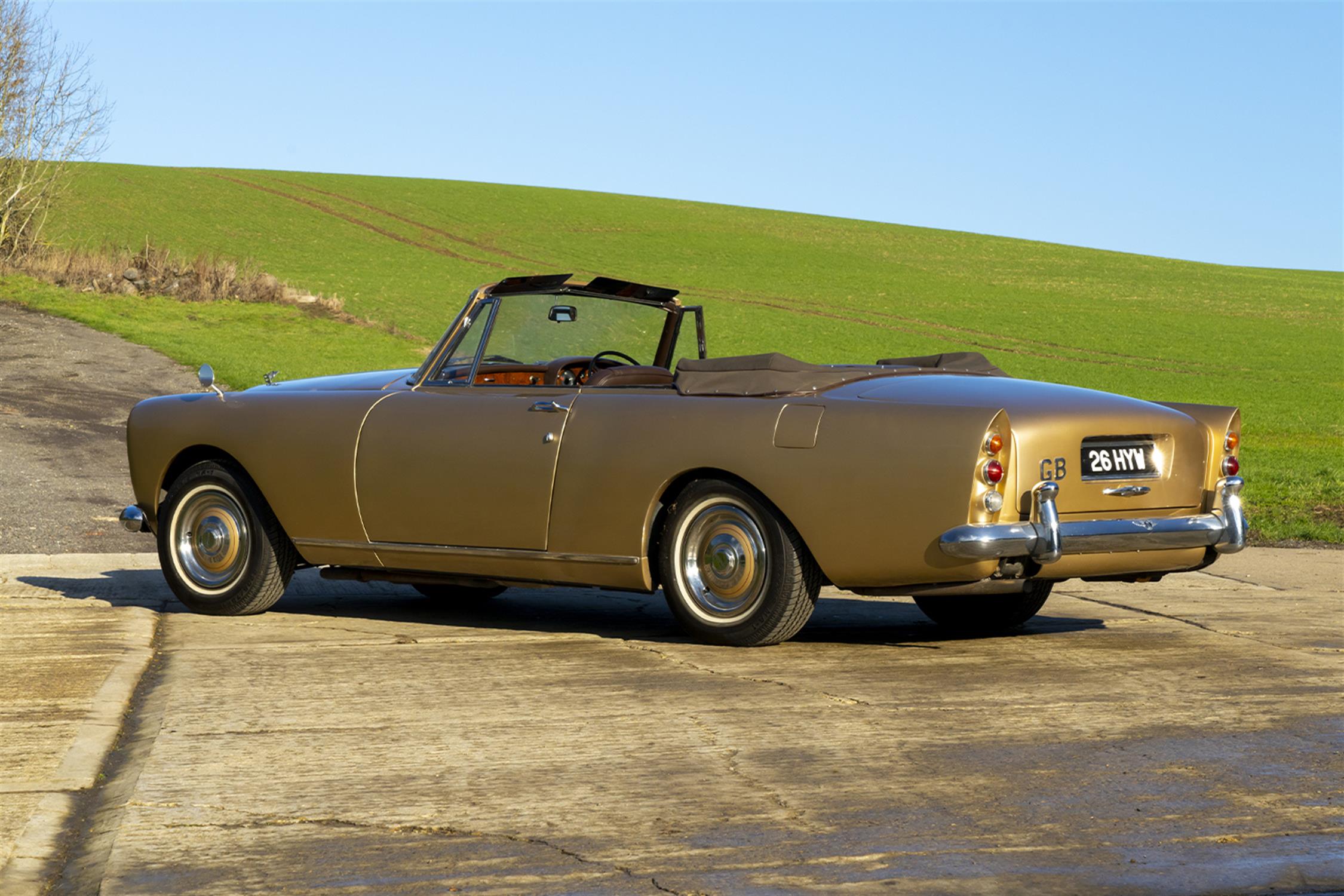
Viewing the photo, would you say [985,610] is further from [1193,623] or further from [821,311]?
[821,311]

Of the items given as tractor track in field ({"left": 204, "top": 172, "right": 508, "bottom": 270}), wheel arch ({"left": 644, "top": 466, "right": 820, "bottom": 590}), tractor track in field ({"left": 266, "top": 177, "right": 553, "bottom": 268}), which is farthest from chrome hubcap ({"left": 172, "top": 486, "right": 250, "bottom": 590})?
tractor track in field ({"left": 266, "top": 177, "right": 553, "bottom": 268})

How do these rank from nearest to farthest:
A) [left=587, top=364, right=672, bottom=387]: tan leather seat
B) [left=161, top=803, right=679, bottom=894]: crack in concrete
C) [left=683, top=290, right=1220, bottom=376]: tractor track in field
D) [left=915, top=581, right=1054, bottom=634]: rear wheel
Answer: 1. [left=161, top=803, right=679, bottom=894]: crack in concrete
2. [left=587, top=364, right=672, bottom=387]: tan leather seat
3. [left=915, top=581, right=1054, bottom=634]: rear wheel
4. [left=683, top=290, right=1220, bottom=376]: tractor track in field

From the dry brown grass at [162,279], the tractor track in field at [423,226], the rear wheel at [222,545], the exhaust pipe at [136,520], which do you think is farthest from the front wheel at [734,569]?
the tractor track in field at [423,226]

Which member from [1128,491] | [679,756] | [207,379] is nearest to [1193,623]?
[1128,491]

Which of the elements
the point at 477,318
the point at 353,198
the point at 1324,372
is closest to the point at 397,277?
the point at 353,198

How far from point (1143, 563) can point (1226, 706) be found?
971mm

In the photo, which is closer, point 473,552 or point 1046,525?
point 1046,525

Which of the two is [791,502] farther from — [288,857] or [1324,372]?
[1324,372]

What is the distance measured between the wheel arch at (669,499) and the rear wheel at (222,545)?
2005 millimetres

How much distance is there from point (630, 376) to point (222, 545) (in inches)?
85.8

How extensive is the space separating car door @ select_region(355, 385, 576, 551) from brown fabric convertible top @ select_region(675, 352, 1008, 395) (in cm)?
59

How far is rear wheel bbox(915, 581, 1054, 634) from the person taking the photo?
275 inches

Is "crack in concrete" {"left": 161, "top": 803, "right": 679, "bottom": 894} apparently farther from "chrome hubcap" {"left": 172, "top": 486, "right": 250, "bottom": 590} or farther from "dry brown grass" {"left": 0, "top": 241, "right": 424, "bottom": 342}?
"dry brown grass" {"left": 0, "top": 241, "right": 424, "bottom": 342}

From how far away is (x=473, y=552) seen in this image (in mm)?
6695
